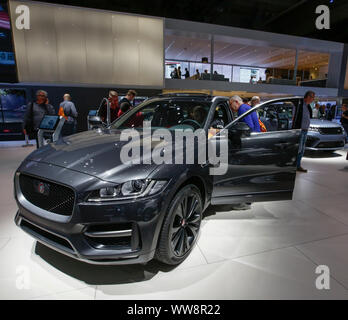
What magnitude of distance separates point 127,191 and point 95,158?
0.41 m

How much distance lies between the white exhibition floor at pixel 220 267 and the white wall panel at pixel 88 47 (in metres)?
7.89

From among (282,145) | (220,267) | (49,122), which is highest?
(49,122)

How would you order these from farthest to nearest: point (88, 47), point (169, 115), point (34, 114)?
point (88, 47)
point (34, 114)
point (169, 115)

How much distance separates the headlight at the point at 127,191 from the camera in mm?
1550

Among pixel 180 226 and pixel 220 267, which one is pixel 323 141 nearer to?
pixel 220 267

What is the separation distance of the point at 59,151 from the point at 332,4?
1642 cm

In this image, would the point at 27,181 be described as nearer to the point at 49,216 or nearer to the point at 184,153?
the point at 49,216

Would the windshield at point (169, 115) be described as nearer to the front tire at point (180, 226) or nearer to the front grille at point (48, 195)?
the front tire at point (180, 226)

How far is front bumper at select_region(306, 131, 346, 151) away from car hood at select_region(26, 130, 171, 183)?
5.80m

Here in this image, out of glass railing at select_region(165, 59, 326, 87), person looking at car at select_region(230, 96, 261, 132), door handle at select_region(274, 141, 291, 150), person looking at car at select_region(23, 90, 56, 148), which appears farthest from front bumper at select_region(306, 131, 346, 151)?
glass railing at select_region(165, 59, 326, 87)

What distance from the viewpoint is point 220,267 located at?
2029mm

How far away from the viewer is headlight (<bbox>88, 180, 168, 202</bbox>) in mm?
1550

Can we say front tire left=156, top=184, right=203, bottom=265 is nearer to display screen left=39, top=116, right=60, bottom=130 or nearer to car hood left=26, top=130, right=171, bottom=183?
car hood left=26, top=130, right=171, bottom=183

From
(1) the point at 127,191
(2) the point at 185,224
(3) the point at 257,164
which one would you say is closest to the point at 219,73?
(3) the point at 257,164
